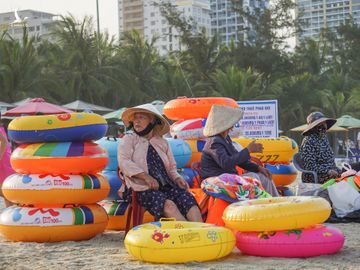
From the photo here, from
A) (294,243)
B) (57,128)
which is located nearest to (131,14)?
(57,128)

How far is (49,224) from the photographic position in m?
6.00

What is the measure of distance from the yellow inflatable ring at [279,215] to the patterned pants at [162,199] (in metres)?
0.67

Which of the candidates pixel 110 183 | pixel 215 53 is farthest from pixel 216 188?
pixel 215 53

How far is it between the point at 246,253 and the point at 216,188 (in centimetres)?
74

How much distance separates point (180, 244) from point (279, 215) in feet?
2.57

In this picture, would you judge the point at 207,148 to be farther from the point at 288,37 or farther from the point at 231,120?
the point at 288,37

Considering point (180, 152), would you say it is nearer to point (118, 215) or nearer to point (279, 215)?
point (118, 215)

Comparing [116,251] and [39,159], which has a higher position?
[39,159]

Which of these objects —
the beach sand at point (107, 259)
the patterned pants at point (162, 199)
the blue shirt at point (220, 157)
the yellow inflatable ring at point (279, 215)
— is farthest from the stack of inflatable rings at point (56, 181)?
the yellow inflatable ring at point (279, 215)

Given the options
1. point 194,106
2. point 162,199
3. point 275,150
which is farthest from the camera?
point 275,150

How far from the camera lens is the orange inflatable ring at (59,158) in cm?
611

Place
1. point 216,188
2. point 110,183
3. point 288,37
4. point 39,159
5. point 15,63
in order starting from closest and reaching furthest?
point 216,188
point 39,159
point 110,183
point 15,63
point 288,37

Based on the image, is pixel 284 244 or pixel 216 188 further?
pixel 216 188

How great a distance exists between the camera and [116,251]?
549 cm
